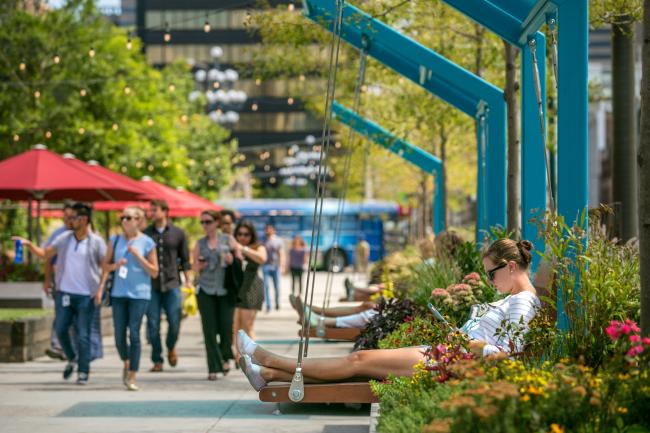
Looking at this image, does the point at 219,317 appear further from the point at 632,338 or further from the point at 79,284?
the point at 632,338

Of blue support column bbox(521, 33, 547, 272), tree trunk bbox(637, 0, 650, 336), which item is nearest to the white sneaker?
blue support column bbox(521, 33, 547, 272)

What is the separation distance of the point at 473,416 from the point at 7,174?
15.1 metres

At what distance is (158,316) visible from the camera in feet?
47.5

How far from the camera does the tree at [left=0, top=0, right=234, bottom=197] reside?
131ft

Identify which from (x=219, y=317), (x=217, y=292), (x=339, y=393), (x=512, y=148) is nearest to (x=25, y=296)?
(x=219, y=317)

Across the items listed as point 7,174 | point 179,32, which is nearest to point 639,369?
point 7,174

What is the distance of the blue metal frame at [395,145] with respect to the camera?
2159 cm

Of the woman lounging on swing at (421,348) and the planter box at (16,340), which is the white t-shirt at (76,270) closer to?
the planter box at (16,340)

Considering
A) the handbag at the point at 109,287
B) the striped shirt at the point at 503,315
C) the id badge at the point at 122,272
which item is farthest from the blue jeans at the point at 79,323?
the striped shirt at the point at 503,315

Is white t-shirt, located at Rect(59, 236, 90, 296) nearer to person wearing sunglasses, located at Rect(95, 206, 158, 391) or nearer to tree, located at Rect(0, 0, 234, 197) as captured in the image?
person wearing sunglasses, located at Rect(95, 206, 158, 391)

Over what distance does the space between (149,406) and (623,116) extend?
6745mm

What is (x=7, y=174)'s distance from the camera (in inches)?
750

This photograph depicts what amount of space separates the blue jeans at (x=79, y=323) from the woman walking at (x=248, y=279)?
1878mm

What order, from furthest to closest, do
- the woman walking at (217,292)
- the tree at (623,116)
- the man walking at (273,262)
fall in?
the man walking at (273,262)
the tree at (623,116)
the woman walking at (217,292)
